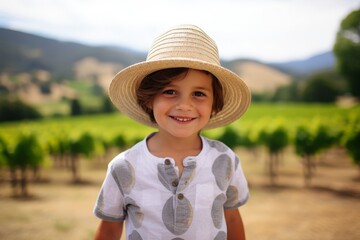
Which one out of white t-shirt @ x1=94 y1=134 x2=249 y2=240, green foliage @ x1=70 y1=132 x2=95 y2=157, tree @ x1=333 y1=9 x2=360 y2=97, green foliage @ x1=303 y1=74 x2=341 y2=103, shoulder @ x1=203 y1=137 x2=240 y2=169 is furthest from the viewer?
green foliage @ x1=303 y1=74 x2=341 y2=103

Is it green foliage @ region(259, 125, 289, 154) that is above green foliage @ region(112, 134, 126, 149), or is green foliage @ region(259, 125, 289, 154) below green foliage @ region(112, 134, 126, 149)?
above

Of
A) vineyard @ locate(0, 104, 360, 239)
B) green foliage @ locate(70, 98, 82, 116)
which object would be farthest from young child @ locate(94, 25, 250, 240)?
green foliage @ locate(70, 98, 82, 116)

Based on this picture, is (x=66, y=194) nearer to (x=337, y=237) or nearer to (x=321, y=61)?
(x=337, y=237)

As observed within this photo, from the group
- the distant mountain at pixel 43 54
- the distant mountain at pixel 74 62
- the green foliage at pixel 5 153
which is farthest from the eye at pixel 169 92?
the distant mountain at pixel 43 54

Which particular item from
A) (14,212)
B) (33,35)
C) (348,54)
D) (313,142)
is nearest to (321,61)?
(348,54)

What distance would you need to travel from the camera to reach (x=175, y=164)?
1607mm

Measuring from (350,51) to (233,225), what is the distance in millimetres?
44037

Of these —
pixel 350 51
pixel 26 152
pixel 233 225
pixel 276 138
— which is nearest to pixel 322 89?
pixel 350 51

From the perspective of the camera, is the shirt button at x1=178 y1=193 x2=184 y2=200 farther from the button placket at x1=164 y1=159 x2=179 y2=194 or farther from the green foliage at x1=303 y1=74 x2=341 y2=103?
the green foliage at x1=303 y1=74 x2=341 y2=103

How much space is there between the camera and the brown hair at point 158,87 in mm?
1572

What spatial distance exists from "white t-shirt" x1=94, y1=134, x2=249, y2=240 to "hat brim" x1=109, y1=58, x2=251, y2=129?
371 mm

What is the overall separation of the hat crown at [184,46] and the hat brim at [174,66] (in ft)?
0.16

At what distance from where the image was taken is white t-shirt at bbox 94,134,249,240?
151 centimetres

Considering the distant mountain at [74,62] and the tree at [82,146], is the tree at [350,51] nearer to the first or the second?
the distant mountain at [74,62]
